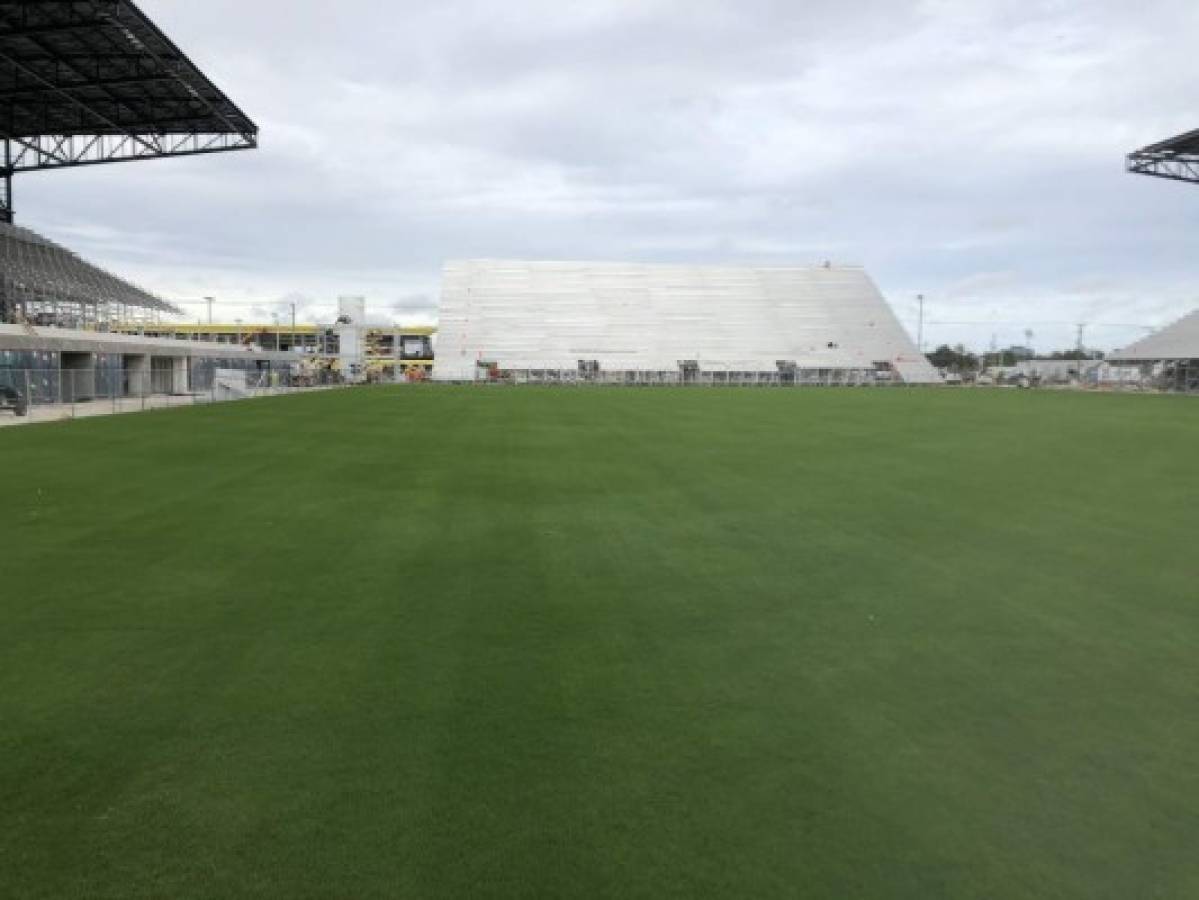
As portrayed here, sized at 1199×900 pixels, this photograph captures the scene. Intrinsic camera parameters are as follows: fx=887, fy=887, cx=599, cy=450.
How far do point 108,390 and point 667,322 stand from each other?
6973 cm

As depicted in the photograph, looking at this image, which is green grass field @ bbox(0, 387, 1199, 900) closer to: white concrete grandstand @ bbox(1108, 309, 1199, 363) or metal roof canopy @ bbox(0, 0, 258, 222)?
metal roof canopy @ bbox(0, 0, 258, 222)

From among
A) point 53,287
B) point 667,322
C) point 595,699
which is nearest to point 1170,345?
point 667,322

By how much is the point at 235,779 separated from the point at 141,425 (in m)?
25.4

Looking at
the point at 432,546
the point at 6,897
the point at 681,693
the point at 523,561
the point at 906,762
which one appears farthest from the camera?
the point at 432,546

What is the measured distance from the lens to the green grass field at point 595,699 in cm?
368

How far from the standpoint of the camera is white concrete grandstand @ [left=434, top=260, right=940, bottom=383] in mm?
97250

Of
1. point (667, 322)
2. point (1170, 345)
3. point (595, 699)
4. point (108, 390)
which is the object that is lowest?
point (595, 699)

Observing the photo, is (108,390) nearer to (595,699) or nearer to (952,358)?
(595,699)

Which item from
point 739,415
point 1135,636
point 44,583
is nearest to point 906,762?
point 1135,636

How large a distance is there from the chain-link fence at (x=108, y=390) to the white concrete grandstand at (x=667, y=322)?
38.6 metres

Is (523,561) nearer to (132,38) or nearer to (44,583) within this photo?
(44,583)

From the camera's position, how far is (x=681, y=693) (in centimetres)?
545

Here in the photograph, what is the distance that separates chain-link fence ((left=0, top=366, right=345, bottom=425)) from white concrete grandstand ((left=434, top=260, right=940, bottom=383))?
38.6 m

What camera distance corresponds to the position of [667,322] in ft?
340
